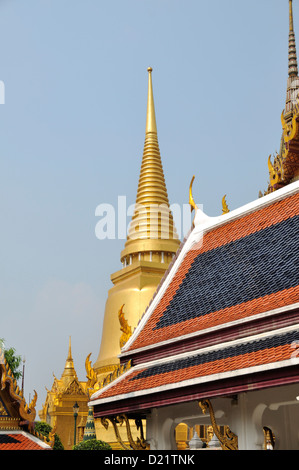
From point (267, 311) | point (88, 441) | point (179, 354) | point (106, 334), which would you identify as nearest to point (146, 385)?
point (179, 354)

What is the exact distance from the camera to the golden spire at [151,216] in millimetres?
31938

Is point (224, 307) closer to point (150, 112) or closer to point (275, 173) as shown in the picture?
point (275, 173)

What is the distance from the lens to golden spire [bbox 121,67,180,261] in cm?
3194

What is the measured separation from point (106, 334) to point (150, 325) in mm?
19695

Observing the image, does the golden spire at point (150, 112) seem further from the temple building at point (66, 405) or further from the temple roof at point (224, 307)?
the temple roof at point (224, 307)

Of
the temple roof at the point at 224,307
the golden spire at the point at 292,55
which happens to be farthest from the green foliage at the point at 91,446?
the golden spire at the point at 292,55

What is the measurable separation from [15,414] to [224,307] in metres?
3.97

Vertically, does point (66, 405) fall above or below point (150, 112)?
below

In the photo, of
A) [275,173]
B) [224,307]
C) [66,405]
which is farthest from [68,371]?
[224,307]

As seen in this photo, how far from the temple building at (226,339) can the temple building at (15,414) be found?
4.02ft

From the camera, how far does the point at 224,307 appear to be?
34.3ft

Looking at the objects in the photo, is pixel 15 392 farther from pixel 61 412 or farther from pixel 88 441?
pixel 61 412

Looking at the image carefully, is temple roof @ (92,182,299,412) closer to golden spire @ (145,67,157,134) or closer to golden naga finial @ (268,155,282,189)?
golden naga finial @ (268,155,282,189)

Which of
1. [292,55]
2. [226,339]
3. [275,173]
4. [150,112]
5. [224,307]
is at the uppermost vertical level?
[150,112]
